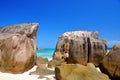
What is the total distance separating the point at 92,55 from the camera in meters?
16.8

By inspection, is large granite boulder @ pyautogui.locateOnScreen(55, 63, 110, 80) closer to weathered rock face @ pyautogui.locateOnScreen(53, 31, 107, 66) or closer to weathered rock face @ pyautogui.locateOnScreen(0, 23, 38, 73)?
weathered rock face @ pyautogui.locateOnScreen(0, 23, 38, 73)

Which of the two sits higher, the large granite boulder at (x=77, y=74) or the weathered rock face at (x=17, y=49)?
the weathered rock face at (x=17, y=49)

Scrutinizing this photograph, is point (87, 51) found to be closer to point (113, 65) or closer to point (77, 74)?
point (113, 65)

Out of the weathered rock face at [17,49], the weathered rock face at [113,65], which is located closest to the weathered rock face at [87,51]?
the weathered rock face at [17,49]

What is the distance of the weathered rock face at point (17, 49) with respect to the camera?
1248cm

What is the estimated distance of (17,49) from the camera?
12883mm

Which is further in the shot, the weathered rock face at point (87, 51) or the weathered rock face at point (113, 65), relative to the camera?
the weathered rock face at point (87, 51)

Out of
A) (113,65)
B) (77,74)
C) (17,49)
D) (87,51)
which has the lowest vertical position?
(77,74)

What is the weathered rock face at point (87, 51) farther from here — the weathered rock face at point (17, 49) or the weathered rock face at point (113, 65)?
the weathered rock face at point (113, 65)

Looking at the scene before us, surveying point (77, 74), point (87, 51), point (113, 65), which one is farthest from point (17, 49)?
point (87, 51)

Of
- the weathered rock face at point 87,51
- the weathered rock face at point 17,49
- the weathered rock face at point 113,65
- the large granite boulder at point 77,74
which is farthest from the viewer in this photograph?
the weathered rock face at point 87,51

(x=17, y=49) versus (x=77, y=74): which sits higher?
(x=17, y=49)

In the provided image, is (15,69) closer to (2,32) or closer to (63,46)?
(2,32)

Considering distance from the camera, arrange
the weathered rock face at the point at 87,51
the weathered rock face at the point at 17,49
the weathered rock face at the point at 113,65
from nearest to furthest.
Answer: the weathered rock face at the point at 113,65 → the weathered rock face at the point at 17,49 → the weathered rock face at the point at 87,51
